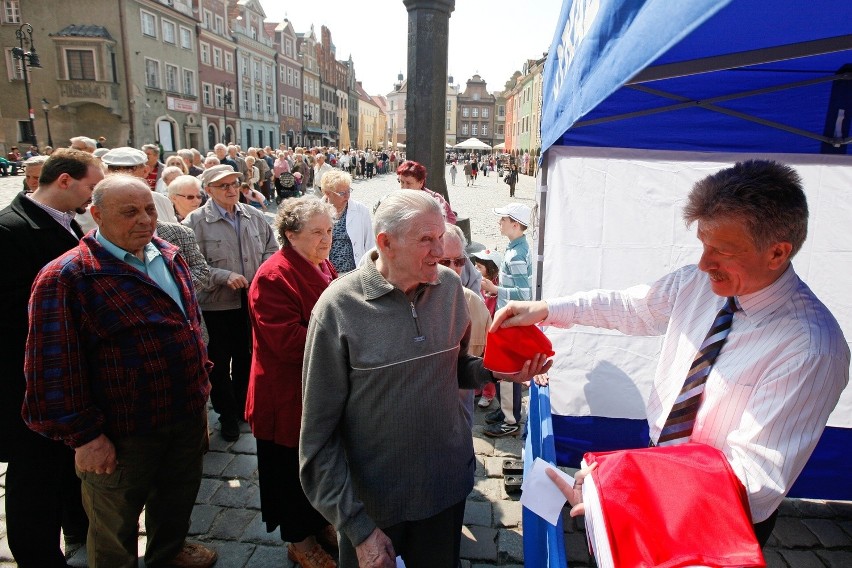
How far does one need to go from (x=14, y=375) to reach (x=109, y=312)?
2.51 ft

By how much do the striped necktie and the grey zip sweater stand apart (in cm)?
78

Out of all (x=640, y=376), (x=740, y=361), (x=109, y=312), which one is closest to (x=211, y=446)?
(x=109, y=312)

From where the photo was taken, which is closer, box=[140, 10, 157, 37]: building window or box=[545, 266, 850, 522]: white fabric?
box=[545, 266, 850, 522]: white fabric

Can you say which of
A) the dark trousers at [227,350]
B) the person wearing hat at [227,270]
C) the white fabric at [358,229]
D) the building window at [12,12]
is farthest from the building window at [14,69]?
the dark trousers at [227,350]

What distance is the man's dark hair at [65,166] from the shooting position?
2.66 meters

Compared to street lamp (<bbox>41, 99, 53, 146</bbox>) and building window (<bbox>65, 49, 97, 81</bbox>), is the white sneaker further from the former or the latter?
building window (<bbox>65, 49, 97, 81</bbox>)

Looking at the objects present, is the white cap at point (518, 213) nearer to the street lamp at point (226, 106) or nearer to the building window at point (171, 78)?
the building window at point (171, 78)

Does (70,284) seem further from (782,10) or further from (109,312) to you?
(782,10)

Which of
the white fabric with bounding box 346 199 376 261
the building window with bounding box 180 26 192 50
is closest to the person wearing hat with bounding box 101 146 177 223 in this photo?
the white fabric with bounding box 346 199 376 261

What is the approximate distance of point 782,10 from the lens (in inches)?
54.5

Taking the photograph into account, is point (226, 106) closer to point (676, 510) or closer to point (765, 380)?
point (765, 380)

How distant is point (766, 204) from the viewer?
143cm

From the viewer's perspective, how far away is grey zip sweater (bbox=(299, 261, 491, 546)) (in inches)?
69.1

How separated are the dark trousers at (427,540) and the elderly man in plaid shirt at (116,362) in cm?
113
